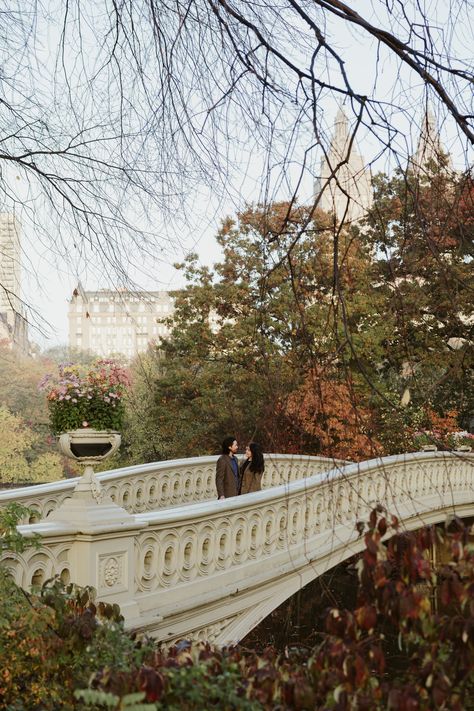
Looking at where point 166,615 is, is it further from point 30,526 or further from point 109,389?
point 109,389

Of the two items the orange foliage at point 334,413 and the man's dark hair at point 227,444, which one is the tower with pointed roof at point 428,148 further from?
the man's dark hair at point 227,444

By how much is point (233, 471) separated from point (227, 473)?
8 centimetres

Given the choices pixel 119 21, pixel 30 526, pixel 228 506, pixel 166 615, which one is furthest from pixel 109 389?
pixel 119 21

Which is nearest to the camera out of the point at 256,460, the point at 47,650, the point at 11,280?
the point at 47,650

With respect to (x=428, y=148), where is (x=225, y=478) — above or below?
below

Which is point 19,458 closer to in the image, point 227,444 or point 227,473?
point 227,473

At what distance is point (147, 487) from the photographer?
39.9 ft

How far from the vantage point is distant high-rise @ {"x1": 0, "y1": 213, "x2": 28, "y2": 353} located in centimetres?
539

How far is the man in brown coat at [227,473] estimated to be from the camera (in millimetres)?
10664

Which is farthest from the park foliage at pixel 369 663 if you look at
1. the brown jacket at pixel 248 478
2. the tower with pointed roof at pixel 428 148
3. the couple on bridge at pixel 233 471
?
the brown jacket at pixel 248 478

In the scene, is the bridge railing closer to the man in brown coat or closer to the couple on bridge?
the couple on bridge

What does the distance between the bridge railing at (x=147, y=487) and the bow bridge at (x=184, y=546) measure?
0.02 metres

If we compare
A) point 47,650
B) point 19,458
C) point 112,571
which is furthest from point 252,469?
point 19,458

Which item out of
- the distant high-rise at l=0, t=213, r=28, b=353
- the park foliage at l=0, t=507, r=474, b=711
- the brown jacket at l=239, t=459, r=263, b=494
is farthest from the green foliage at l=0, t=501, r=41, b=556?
the brown jacket at l=239, t=459, r=263, b=494
